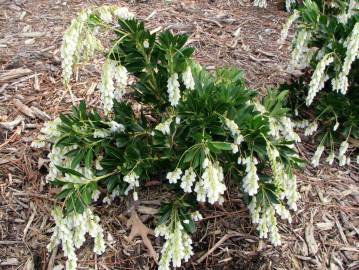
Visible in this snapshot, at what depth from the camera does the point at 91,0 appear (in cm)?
530

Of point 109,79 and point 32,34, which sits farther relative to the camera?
point 32,34

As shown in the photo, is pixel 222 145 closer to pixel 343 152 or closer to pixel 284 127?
pixel 284 127

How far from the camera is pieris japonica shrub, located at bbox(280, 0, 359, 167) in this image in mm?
3484

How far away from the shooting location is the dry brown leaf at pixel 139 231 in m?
3.19

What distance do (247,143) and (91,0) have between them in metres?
3.06

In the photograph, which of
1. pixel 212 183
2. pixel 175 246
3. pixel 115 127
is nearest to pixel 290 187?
pixel 212 183

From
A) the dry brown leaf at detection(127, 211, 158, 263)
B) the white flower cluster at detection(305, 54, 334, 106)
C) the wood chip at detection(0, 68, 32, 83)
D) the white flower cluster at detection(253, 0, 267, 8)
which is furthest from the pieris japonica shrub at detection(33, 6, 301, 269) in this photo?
the white flower cluster at detection(253, 0, 267, 8)

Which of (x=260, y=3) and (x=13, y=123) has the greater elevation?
(x=260, y=3)

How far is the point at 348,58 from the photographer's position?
10.7 feet

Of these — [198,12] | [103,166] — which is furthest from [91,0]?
[103,166]

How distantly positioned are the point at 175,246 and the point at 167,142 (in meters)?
0.62

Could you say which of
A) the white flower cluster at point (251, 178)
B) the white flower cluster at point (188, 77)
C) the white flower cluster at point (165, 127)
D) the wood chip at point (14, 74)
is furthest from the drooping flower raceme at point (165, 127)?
the wood chip at point (14, 74)

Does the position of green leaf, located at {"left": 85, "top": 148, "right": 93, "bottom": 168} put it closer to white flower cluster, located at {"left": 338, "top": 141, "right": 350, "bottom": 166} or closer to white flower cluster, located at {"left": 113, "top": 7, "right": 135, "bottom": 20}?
white flower cluster, located at {"left": 113, "top": 7, "right": 135, "bottom": 20}

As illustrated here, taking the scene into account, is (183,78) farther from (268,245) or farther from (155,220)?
(268,245)
